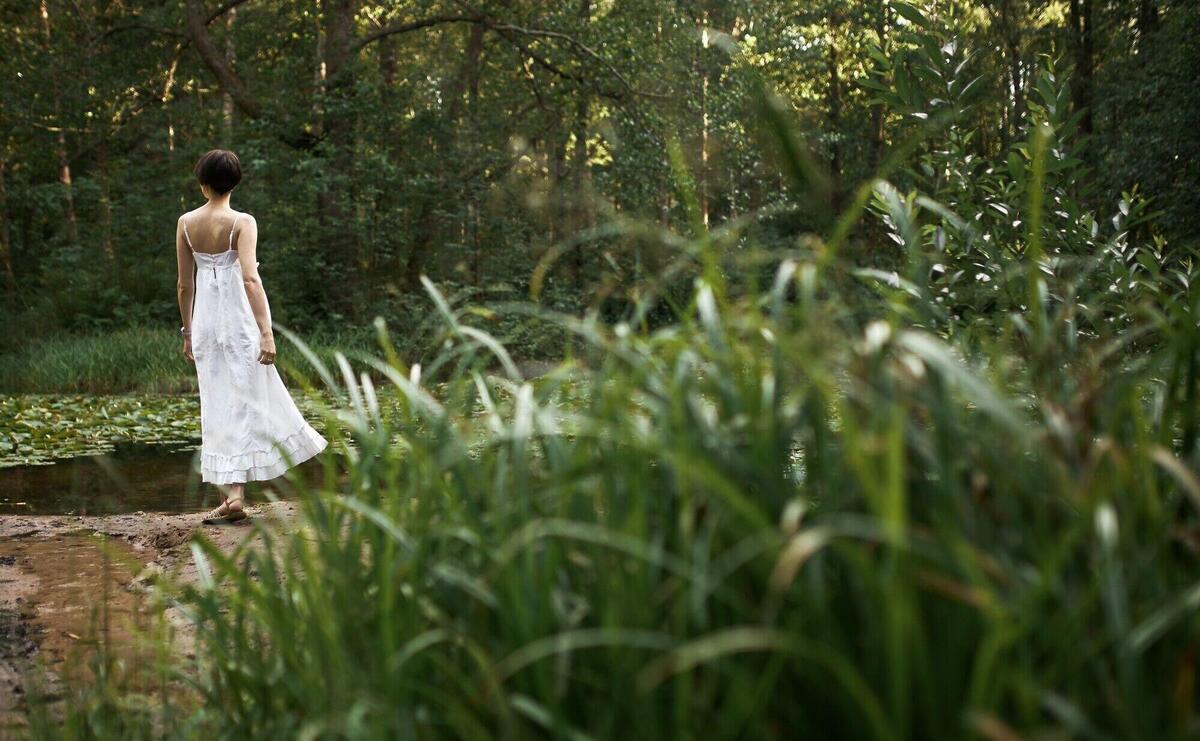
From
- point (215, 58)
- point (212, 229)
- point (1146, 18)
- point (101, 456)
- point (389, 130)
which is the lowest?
point (101, 456)

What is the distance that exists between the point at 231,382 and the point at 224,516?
724 millimetres

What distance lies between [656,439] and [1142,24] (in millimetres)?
21155

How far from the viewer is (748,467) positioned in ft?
5.54

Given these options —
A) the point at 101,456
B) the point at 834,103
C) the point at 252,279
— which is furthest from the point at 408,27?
the point at 834,103

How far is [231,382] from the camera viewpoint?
252 inches

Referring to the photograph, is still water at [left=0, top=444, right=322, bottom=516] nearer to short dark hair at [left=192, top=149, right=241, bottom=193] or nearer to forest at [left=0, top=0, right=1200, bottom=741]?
forest at [left=0, top=0, right=1200, bottom=741]

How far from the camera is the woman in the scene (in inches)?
246

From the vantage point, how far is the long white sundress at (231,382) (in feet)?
20.7

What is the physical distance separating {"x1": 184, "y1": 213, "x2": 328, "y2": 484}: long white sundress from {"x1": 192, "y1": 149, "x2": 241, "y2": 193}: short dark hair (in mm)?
267

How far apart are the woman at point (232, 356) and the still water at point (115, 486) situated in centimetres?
19

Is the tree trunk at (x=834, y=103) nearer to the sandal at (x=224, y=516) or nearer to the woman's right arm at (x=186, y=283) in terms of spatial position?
the woman's right arm at (x=186, y=283)

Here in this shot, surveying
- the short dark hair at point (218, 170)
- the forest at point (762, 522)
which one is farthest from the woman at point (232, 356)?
the forest at point (762, 522)

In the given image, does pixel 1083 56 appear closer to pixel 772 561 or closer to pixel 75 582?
pixel 75 582

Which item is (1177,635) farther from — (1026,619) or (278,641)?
(278,641)
